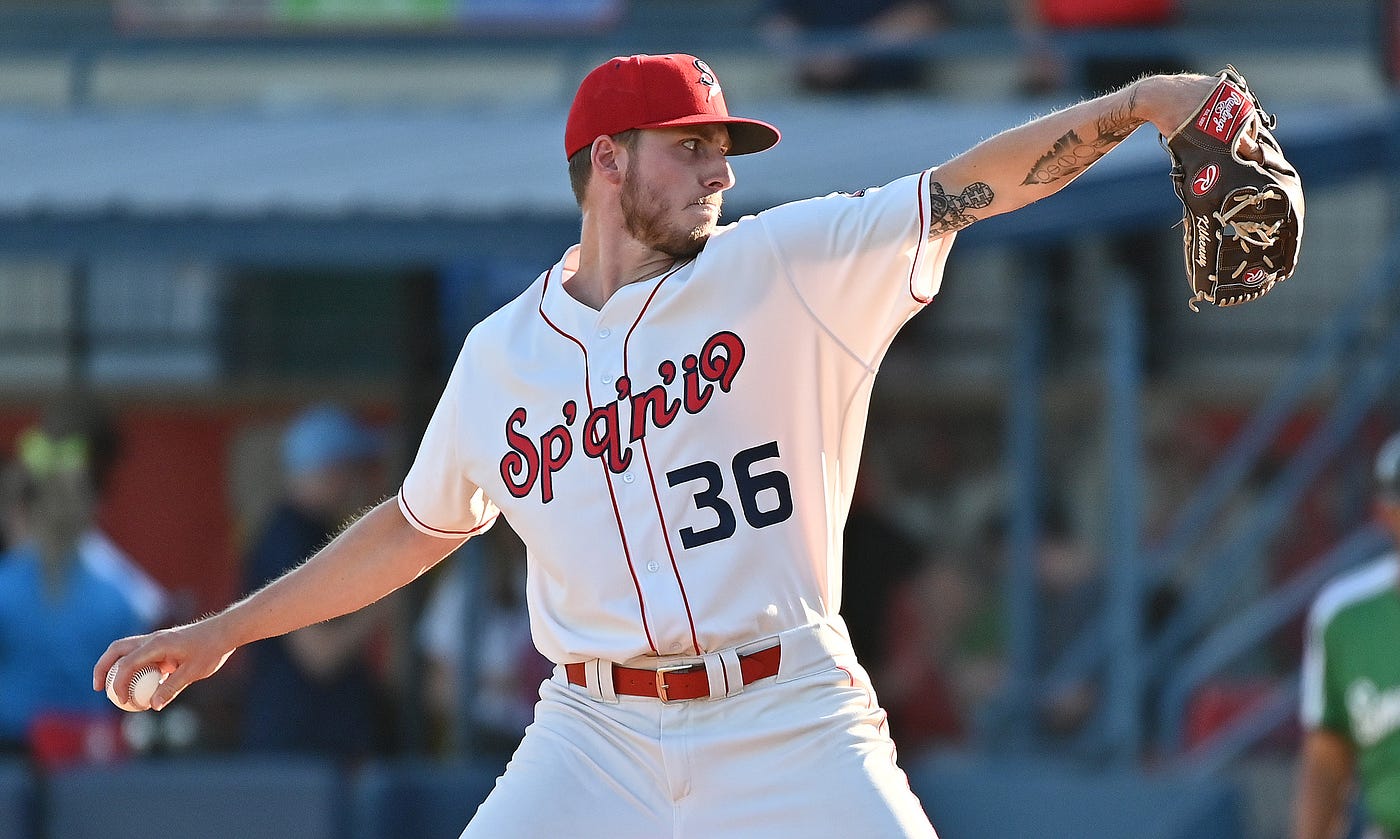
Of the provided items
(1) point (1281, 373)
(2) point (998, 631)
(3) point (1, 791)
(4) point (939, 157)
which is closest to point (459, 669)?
(3) point (1, 791)

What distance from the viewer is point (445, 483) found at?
13.7 ft

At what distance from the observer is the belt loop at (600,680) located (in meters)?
3.85

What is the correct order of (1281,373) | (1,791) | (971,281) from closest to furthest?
(1,791) → (1281,373) → (971,281)

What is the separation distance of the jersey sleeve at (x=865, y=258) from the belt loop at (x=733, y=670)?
588 mm

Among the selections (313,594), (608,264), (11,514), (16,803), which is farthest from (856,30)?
(313,594)

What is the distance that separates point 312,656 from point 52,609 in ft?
3.20

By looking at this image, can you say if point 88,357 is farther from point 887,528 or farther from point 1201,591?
point 1201,591

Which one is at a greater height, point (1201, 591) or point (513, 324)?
point (513, 324)

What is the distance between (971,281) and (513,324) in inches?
303

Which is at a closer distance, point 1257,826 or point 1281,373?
point 1257,826

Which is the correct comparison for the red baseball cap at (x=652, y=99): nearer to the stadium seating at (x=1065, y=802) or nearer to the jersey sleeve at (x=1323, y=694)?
the jersey sleeve at (x=1323, y=694)

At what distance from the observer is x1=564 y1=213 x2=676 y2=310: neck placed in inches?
157

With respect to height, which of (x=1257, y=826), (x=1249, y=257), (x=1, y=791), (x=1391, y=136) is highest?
(x=1391, y=136)

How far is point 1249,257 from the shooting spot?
3.44 meters
